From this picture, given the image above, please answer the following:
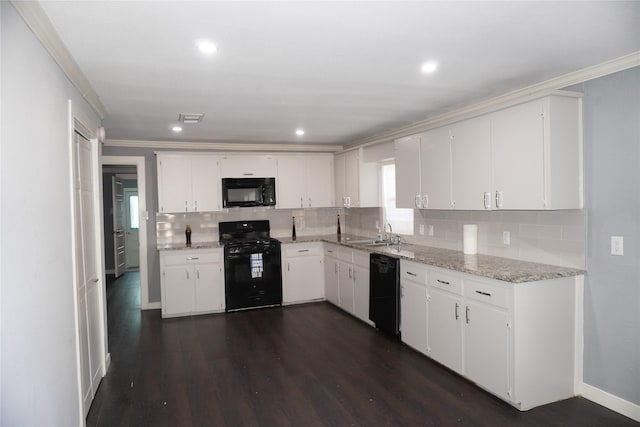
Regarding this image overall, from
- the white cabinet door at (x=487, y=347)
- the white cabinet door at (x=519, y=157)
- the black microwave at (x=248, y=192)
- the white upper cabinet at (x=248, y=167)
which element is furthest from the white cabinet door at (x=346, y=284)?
the white cabinet door at (x=519, y=157)

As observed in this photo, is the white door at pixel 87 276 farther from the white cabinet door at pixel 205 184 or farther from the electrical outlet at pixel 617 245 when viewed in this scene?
the electrical outlet at pixel 617 245

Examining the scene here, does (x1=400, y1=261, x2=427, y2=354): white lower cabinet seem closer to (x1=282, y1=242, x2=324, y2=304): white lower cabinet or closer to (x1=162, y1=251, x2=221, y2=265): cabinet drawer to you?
(x1=282, y1=242, x2=324, y2=304): white lower cabinet

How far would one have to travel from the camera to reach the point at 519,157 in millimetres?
3086

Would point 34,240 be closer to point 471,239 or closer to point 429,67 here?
point 429,67

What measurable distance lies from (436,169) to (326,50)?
1959mm

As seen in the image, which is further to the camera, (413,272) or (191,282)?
(191,282)

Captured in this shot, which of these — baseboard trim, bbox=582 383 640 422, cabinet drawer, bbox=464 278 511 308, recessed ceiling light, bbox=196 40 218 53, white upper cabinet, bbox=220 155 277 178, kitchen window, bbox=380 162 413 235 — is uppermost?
recessed ceiling light, bbox=196 40 218 53

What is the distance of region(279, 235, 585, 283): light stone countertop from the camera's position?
9.41ft

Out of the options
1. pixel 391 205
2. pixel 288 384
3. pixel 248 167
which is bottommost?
pixel 288 384

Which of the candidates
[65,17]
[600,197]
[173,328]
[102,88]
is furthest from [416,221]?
[65,17]

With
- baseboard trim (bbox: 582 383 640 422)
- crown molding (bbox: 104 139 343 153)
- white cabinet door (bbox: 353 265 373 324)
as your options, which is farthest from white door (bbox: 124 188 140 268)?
baseboard trim (bbox: 582 383 640 422)

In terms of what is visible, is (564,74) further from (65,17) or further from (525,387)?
(65,17)

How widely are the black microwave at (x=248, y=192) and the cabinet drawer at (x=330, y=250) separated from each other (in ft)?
→ 3.20

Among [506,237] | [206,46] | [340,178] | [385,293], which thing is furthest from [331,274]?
[206,46]
